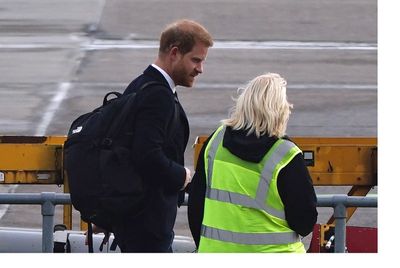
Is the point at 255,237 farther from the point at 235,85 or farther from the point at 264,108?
the point at 235,85

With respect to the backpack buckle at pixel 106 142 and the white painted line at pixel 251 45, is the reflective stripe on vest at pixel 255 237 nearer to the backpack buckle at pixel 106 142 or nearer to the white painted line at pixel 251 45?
the backpack buckle at pixel 106 142

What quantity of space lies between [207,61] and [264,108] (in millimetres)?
13036

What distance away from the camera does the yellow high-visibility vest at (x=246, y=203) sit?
4.96 meters

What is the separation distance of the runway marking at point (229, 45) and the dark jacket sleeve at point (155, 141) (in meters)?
13.4

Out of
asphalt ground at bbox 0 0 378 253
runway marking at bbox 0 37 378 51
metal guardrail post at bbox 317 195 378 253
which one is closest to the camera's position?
metal guardrail post at bbox 317 195 378 253

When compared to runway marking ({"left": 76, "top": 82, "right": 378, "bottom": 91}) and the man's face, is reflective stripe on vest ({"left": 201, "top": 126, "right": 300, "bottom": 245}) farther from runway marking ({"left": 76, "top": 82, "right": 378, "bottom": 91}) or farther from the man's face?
runway marking ({"left": 76, "top": 82, "right": 378, "bottom": 91})

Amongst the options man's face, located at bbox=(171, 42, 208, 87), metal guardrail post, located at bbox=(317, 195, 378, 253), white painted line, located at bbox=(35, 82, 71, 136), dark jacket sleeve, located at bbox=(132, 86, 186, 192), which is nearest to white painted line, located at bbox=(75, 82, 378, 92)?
white painted line, located at bbox=(35, 82, 71, 136)

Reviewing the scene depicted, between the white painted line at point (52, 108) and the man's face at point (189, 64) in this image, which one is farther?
the white painted line at point (52, 108)

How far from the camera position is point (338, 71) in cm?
1767

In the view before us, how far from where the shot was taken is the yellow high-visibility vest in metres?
4.96

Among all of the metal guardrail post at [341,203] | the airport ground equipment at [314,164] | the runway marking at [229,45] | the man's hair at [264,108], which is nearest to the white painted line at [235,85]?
the runway marking at [229,45]

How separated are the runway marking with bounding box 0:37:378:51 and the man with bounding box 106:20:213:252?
522 inches

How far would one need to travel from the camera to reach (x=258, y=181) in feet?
16.3
